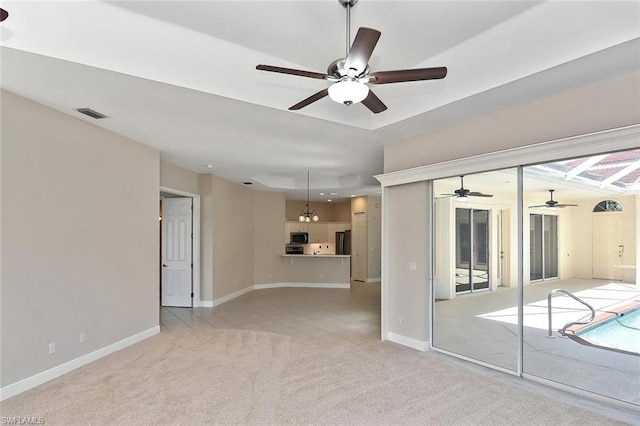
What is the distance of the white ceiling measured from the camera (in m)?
2.68

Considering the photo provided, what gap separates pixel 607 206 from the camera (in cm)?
354

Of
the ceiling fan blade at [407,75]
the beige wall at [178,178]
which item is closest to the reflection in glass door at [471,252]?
the ceiling fan blade at [407,75]

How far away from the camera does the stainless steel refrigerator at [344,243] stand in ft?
41.8

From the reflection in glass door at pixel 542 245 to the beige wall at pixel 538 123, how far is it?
2.73 ft

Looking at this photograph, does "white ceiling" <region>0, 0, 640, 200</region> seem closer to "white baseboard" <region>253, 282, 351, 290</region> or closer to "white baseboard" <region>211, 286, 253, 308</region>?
"white baseboard" <region>211, 286, 253, 308</region>

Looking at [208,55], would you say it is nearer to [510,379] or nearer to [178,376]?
[178,376]

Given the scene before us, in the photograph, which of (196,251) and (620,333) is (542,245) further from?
(196,251)

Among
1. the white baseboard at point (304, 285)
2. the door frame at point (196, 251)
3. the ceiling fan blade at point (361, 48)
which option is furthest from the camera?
the white baseboard at point (304, 285)

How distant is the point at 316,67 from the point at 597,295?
12.1 ft

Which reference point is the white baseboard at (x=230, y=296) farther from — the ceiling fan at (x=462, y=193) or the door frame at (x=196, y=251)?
the ceiling fan at (x=462, y=193)

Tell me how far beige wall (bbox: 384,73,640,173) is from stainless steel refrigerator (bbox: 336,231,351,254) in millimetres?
7896

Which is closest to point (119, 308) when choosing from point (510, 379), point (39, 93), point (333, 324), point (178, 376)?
point (178, 376)

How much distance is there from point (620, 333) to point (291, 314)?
16.4 feet

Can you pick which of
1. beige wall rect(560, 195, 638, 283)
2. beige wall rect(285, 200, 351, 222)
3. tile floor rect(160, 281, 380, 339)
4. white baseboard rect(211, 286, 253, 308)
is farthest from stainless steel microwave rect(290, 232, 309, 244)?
beige wall rect(560, 195, 638, 283)
